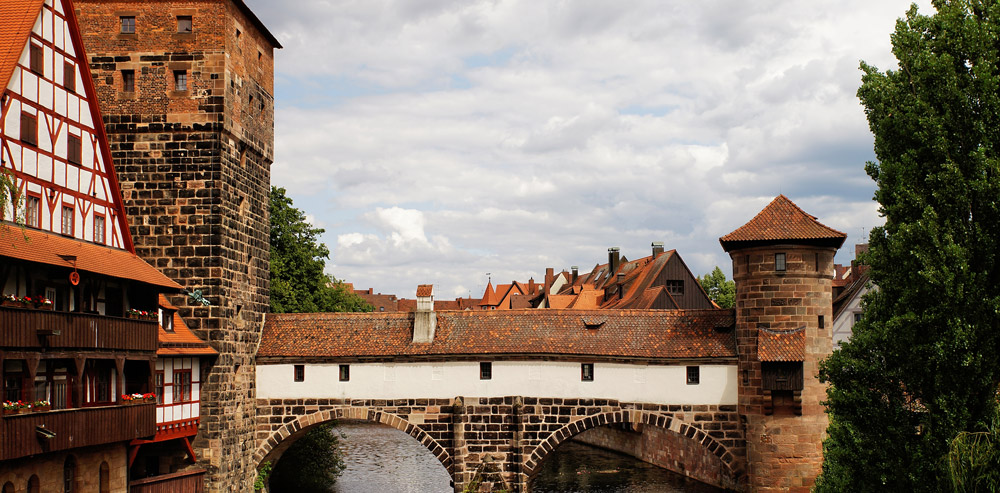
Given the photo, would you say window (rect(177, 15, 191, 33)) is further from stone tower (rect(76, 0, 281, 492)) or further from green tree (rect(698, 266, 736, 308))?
green tree (rect(698, 266, 736, 308))

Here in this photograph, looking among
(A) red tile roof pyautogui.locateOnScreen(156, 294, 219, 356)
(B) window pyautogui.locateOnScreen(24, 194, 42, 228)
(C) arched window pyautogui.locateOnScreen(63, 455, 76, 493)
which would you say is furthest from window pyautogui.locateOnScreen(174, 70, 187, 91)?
→ (C) arched window pyautogui.locateOnScreen(63, 455, 76, 493)

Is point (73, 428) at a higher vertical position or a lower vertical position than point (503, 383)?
lower

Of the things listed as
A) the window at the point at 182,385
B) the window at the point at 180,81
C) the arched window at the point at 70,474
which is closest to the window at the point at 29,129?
the arched window at the point at 70,474

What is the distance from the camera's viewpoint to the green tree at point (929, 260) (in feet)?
55.0

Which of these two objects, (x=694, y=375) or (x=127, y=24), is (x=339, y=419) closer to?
(x=694, y=375)

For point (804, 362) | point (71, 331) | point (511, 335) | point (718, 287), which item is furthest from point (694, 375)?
point (718, 287)

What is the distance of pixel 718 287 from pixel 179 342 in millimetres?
46172

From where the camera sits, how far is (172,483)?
27.1 metres

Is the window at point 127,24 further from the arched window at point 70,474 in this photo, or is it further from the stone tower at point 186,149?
the arched window at point 70,474

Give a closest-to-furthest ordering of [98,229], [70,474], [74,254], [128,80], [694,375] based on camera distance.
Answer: [74,254]
[70,474]
[98,229]
[128,80]
[694,375]

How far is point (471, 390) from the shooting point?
3055 cm

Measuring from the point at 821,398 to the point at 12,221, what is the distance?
22807mm

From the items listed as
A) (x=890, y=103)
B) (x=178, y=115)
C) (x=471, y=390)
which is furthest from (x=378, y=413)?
(x=890, y=103)

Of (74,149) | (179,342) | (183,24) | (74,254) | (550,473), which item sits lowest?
(550,473)
